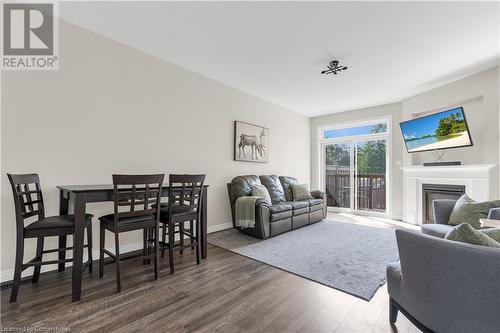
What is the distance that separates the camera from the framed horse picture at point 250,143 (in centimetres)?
424

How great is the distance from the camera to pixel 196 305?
1759 mm

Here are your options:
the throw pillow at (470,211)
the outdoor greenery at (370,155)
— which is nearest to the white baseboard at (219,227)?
the throw pillow at (470,211)

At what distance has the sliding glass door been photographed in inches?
207

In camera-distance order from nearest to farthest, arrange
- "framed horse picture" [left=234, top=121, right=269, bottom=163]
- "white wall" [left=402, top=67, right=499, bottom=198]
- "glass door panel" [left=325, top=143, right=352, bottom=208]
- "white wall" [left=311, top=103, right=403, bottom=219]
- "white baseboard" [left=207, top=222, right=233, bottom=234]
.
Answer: "white wall" [left=402, top=67, right=499, bottom=198] → "white baseboard" [left=207, top=222, right=233, bottom=234] → "framed horse picture" [left=234, top=121, right=269, bottom=163] → "white wall" [left=311, top=103, right=403, bottom=219] → "glass door panel" [left=325, top=143, right=352, bottom=208]

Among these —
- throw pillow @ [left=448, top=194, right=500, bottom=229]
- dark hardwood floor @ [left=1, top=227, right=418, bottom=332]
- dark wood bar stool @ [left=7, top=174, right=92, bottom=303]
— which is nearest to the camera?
dark hardwood floor @ [left=1, top=227, right=418, bottom=332]

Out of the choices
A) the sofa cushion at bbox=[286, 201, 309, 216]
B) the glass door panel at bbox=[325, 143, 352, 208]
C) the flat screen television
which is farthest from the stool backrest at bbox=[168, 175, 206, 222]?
the glass door panel at bbox=[325, 143, 352, 208]

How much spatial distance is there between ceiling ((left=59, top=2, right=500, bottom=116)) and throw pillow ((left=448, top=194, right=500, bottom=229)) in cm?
184

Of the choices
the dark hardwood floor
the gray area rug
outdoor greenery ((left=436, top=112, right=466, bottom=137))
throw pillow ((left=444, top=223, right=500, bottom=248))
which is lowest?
the gray area rug

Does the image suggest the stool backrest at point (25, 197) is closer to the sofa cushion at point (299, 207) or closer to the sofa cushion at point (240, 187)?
the sofa cushion at point (240, 187)

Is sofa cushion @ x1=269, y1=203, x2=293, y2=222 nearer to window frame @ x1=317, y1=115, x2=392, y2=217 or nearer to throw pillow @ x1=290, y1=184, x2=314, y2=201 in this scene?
throw pillow @ x1=290, y1=184, x2=314, y2=201

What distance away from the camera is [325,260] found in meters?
2.65

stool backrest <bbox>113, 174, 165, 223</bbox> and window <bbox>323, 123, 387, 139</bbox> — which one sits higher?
window <bbox>323, 123, 387, 139</bbox>

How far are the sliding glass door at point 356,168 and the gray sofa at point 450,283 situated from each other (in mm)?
4424

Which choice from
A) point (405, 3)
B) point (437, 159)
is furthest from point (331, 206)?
point (405, 3)
